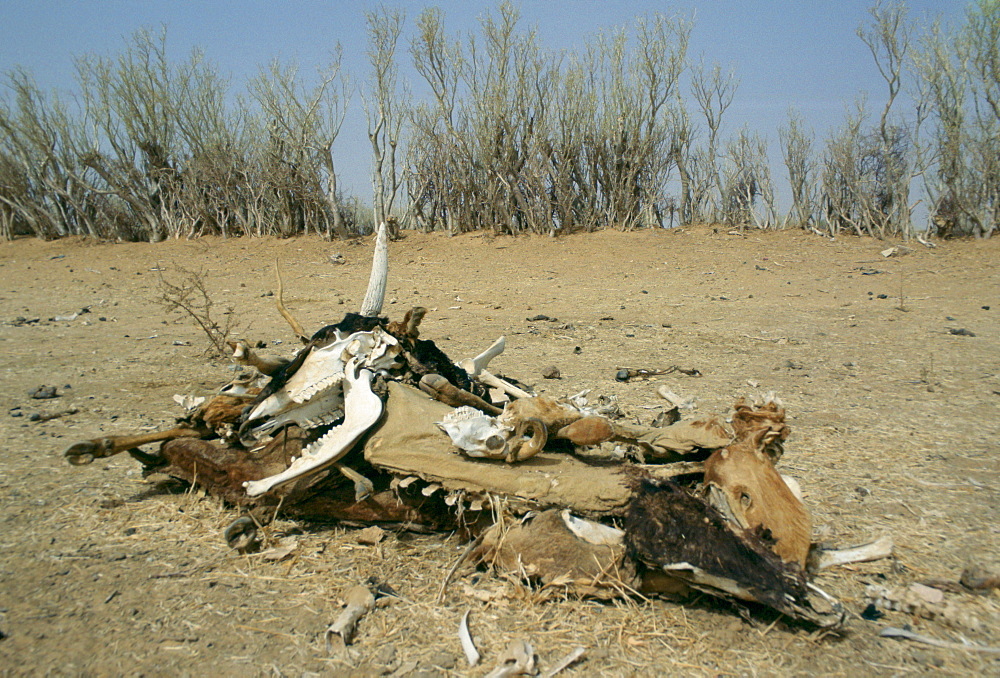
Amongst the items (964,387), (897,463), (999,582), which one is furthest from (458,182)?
(999,582)

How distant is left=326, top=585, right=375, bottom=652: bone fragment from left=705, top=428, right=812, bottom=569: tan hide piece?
130 centimetres

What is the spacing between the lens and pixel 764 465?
2424mm

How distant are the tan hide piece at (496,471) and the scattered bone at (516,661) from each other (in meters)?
0.51

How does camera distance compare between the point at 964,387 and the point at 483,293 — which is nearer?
the point at 964,387

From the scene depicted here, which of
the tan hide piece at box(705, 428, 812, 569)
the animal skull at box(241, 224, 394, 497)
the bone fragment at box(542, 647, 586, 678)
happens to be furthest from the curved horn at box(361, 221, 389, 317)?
the bone fragment at box(542, 647, 586, 678)

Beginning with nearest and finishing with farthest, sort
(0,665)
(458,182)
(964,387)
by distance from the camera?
(0,665) → (964,387) → (458,182)

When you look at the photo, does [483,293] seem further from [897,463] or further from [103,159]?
[103,159]

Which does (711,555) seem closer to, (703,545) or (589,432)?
(703,545)

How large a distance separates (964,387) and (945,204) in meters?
12.9

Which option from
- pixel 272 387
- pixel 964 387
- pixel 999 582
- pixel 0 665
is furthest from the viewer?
pixel 964 387

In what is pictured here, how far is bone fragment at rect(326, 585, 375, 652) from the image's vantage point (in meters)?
2.11

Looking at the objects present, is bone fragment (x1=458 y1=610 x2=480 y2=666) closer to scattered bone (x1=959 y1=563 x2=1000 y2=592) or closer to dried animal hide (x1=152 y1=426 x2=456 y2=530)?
dried animal hide (x1=152 y1=426 x2=456 y2=530)

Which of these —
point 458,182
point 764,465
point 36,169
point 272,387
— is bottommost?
point 764,465

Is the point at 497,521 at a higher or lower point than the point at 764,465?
lower
